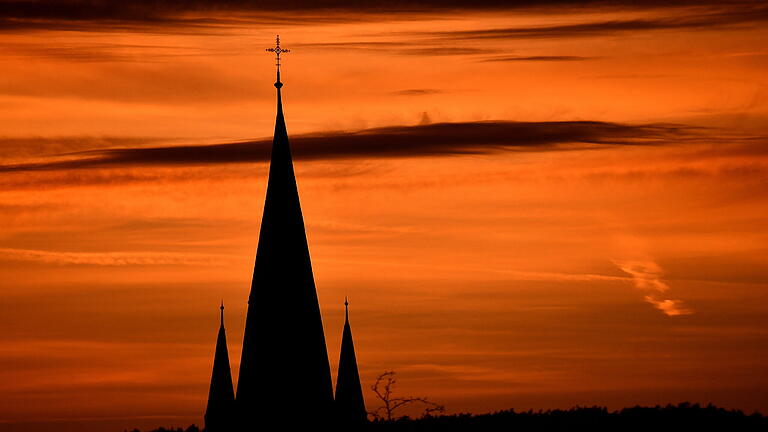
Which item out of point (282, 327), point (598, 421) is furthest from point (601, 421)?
point (282, 327)

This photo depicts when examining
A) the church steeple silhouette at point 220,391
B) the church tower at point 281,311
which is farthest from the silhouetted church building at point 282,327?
the church steeple silhouette at point 220,391

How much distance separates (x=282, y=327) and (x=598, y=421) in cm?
2150

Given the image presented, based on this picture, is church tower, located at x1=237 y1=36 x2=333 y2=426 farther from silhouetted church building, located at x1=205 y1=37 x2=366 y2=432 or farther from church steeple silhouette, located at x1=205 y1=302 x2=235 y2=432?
church steeple silhouette, located at x1=205 y1=302 x2=235 y2=432

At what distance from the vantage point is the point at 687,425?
73062mm

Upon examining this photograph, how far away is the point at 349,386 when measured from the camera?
66.7 metres

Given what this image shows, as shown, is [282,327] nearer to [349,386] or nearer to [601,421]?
[349,386]

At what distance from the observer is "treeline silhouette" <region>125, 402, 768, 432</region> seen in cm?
7269

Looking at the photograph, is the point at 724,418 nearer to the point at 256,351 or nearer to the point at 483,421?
the point at 483,421

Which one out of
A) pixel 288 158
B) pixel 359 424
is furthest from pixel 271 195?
pixel 359 424

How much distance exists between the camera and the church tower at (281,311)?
6075 centimetres

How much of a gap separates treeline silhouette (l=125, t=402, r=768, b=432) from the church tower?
8.70m

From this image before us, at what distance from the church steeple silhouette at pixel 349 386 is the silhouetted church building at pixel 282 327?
4.25 meters

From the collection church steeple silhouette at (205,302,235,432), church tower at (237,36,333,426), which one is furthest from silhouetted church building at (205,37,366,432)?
church steeple silhouette at (205,302,235,432)

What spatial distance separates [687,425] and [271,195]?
72.1 ft
